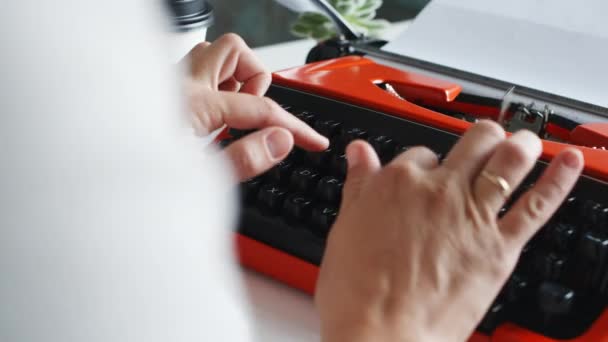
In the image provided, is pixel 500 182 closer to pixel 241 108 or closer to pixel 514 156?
pixel 514 156

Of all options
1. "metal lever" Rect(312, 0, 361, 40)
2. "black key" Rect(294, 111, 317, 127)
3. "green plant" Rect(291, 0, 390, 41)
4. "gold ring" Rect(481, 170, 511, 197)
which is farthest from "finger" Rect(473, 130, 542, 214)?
"green plant" Rect(291, 0, 390, 41)

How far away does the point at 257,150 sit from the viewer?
520 millimetres

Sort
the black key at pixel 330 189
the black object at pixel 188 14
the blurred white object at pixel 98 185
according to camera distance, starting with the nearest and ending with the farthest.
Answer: the blurred white object at pixel 98 185 → the black key at pixel 330 189 → the black object at pixel 188 14

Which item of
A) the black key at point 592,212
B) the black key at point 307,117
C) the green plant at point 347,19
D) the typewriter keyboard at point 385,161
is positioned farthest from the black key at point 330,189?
the green plant at point 347,19

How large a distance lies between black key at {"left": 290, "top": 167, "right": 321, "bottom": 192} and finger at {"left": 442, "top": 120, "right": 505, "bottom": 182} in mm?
239

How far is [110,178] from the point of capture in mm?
300

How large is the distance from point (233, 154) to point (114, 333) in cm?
21

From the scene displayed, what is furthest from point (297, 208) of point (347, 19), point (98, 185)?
point (347, 19)

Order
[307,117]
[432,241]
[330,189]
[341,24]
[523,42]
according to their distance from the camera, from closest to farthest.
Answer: [432,241] < [330,189] < [307,117] < [523,42] < [341,24]

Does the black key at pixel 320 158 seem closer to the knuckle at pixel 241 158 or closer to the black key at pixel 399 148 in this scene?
the black key at pixel 399 148

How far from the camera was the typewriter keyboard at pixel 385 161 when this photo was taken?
0.55 metres

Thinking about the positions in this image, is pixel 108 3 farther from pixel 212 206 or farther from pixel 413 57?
pixel 413 57

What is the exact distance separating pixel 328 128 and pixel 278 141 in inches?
8.8

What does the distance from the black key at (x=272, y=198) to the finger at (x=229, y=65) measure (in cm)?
12
